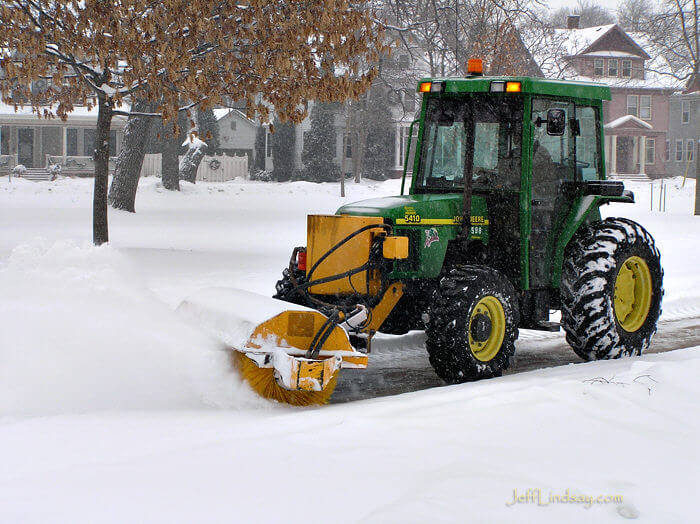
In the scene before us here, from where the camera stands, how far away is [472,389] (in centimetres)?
656

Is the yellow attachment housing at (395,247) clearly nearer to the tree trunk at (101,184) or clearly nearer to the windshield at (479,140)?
the windshield at (479,140)

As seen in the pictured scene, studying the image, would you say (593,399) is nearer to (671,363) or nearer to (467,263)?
(671,363)

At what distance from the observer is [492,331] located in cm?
757

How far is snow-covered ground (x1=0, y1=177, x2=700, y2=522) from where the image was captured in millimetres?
4398

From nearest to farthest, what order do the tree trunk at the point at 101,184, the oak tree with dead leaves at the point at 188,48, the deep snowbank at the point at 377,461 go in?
the deep snowbank at the point at 377,461 < the oak tree with dead leaves at the point at 188,48 < the tree trunk at the point at 101,184

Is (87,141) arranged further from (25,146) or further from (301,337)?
→ (301,337)

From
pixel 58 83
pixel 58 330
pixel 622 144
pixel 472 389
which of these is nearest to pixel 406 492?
pixel 472 389

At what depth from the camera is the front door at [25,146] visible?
47644 mm

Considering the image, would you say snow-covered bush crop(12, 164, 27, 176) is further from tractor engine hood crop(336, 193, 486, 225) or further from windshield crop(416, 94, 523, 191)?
tractor engine hood crop(336, 193, 486, 225)

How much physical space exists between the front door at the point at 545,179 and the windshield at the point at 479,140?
7.9 inches

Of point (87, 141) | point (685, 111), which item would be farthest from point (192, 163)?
point (685, 111)

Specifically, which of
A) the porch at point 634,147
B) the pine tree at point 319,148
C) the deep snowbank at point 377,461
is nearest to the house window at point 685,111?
the porch at point 634,147

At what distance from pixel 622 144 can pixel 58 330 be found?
181 feet

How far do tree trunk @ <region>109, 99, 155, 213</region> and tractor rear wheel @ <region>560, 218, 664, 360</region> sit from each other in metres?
14.0
